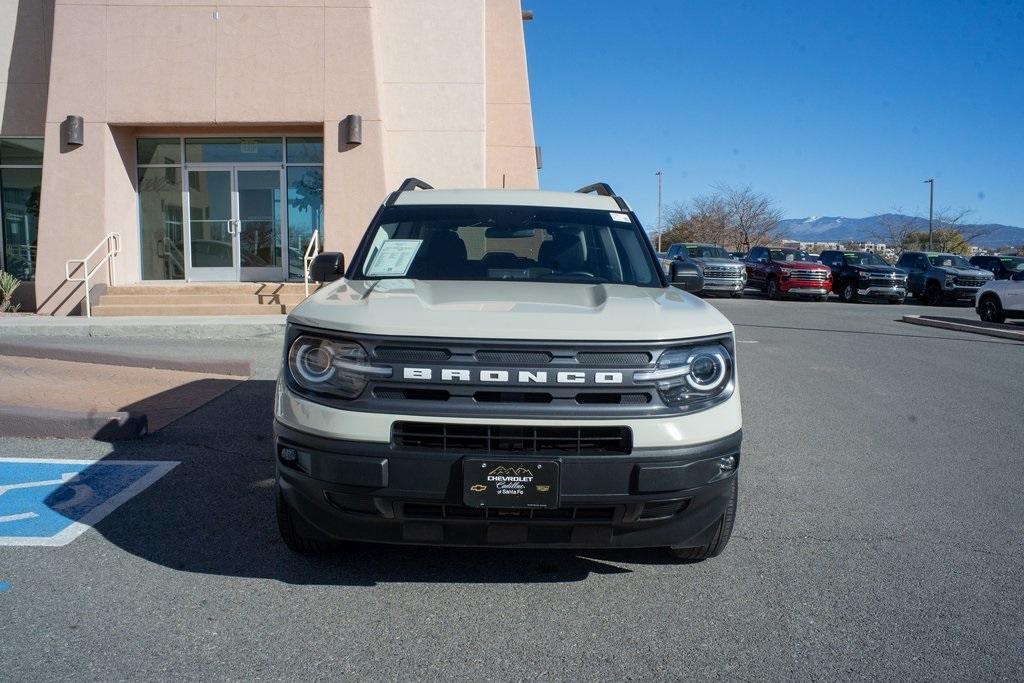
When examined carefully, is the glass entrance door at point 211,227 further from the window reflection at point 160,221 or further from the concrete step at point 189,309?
the concrete step at point 189,309

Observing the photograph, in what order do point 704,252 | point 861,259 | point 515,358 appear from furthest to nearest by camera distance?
point 704,252, point 861,259, point 515,358

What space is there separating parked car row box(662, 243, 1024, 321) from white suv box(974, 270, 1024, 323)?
6516 mm

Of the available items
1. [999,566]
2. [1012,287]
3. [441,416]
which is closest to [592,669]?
[441,416]

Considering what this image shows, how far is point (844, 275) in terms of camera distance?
27.7 metres

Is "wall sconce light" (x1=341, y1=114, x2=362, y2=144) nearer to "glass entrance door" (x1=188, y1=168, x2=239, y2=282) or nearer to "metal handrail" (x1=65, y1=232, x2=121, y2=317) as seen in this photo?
"glass entrance door" (x1=188, y1=168, x2=239, y2=282)

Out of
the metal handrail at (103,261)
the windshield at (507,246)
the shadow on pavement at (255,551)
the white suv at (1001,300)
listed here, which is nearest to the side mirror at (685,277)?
the windshield at (507,246)

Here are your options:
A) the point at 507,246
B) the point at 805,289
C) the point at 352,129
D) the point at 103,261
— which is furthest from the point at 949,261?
the point at 507,246

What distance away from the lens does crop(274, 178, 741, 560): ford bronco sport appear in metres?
3.32

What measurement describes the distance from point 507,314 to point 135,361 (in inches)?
282

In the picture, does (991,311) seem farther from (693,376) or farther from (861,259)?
(693,376)

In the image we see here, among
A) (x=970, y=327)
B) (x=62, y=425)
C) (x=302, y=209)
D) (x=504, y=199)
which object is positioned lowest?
(x=62, y=425)

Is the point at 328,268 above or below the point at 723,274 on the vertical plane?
below

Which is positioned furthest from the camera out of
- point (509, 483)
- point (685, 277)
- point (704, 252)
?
point (704, 252)

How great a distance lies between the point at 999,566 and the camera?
4266 mm
